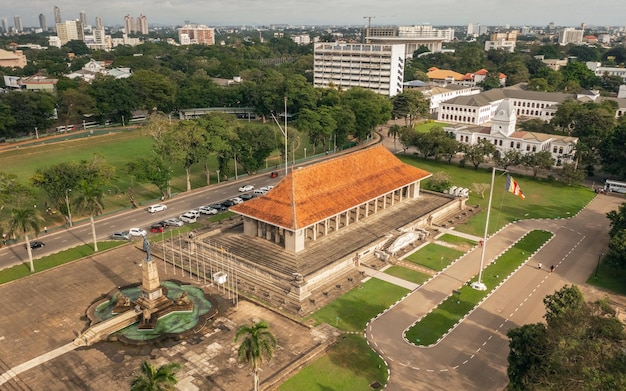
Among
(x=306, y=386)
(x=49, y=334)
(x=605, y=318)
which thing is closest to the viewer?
(x=605, y=318)

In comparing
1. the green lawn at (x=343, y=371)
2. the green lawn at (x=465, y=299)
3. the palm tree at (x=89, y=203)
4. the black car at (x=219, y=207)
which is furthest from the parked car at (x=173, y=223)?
the green lawn at (x=465, y=299)

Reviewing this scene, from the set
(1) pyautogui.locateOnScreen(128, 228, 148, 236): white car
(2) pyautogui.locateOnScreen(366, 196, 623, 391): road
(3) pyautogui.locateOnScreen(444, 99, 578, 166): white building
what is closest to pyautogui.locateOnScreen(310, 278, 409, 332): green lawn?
(2) pyautogui.locateOnScreen(366, 196, 623, 391): road

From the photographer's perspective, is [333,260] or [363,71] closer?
[333,260]

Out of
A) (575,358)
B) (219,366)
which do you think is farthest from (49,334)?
(575,358)

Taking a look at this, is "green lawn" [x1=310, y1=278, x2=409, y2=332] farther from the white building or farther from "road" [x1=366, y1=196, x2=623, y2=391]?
the white building

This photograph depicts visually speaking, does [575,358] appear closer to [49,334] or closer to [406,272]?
[406,272]

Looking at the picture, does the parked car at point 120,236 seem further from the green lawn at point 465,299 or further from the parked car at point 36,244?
the green lawn at point 465,299
